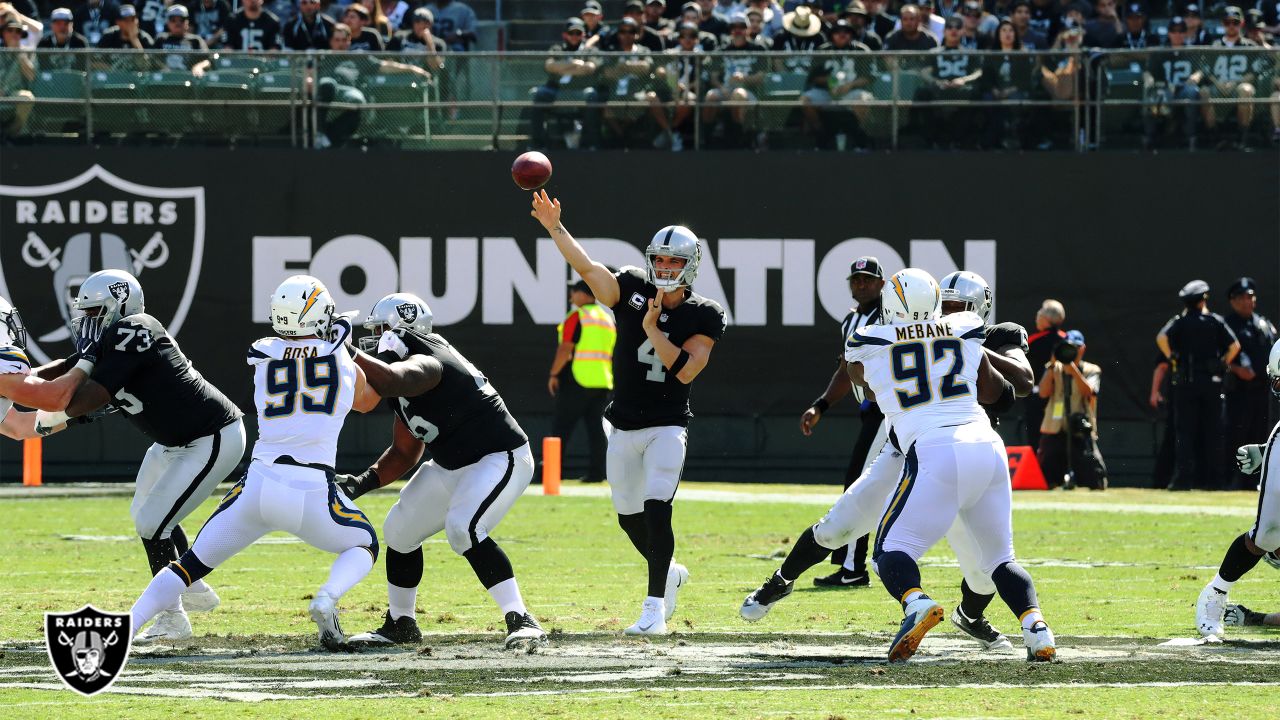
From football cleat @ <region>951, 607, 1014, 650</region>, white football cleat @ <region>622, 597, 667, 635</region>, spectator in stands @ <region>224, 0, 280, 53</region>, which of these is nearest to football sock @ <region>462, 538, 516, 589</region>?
white football cleat @ <region>622, 597, 667, 635</region>

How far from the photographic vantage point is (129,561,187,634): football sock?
756 centimetres

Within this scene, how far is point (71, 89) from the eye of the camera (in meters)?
18.2

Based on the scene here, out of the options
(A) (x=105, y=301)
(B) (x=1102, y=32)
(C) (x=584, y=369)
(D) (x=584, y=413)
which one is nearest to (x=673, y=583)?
(A) (x=105, y=301)

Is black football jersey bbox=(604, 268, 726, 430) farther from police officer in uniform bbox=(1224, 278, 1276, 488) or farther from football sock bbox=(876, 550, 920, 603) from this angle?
police officer in uniform bbox=(1224, 278, 1276, 488)

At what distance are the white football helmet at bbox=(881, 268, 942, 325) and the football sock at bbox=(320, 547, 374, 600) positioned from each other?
2498 mm

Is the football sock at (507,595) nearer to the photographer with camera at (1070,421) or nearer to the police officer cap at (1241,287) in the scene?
the photographer with camera at (1070,421)

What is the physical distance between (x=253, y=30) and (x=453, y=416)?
483 inches

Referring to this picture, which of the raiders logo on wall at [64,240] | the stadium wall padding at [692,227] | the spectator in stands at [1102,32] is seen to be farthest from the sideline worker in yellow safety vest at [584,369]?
the spectator in stands at [1102,32]

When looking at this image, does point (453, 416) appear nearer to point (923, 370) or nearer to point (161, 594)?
point (161, 594)

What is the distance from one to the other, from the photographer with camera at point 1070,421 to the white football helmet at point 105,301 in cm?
1070

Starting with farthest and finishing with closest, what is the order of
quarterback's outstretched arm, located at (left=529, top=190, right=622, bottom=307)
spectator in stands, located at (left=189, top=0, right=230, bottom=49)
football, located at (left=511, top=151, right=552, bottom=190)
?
spectator in stands, located at (left=189, top=0, right=230, bottom=49), football, located at (left=511, top=151, right=552, bottom=190), quarterback's outstretched arm, located at (left=529, top=190, right=622, bottom=307)

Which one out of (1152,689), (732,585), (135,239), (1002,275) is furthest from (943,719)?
(135,239)

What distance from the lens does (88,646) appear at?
21.9 ft

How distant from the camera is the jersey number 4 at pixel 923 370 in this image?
26.0 ft
